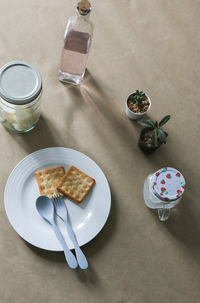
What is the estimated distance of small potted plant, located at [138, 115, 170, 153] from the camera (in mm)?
1290

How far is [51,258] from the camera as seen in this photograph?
49.4 inches

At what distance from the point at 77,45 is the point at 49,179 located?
48 centimetres

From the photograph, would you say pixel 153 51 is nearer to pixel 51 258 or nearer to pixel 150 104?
pixel 150 104

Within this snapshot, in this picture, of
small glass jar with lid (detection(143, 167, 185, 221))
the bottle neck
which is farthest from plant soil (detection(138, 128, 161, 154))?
the bottle neck

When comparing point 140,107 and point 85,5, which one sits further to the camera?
point 140,107

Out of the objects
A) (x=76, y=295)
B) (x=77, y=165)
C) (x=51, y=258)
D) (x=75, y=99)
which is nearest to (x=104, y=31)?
(x=75, y=99)

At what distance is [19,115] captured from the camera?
126 cm

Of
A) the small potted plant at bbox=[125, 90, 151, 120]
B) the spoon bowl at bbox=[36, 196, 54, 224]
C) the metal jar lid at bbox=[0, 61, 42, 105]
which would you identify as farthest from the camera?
the small potted plant at bbox=[125, 90, 151, 120]

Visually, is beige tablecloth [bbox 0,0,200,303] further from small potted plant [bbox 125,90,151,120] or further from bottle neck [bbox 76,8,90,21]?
bottle neck [bbox 76,8,90,21]

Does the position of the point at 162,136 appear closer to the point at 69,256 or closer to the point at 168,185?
the point at 168,185

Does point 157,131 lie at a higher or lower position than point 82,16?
lower

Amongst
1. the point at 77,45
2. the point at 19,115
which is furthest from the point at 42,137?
the point at 77,45

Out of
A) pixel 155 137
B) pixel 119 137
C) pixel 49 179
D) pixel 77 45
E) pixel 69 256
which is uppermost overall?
pixel 77 45

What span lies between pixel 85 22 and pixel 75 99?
0.29 m
